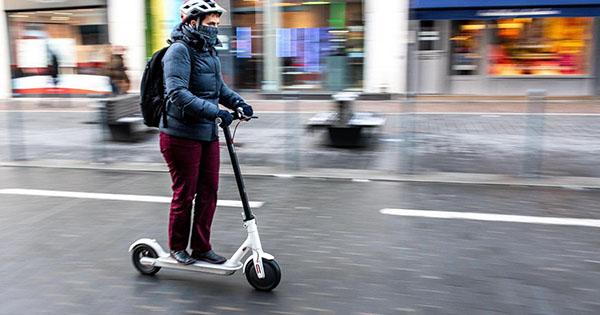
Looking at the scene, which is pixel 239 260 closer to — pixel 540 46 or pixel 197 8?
pixel 197 8

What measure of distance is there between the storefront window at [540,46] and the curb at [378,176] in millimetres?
9882

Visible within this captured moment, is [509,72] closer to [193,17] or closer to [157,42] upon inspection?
[157,42]

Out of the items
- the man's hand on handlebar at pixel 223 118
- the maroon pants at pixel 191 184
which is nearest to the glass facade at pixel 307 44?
the maroon pants at pixel 191 184

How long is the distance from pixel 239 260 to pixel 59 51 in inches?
673

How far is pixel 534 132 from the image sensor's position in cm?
656

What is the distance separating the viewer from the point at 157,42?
669 inches

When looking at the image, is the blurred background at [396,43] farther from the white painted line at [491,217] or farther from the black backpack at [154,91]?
the black backpack at [154,91]

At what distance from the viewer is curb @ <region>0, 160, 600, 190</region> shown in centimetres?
613

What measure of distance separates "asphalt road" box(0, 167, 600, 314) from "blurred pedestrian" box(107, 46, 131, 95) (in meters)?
9.69

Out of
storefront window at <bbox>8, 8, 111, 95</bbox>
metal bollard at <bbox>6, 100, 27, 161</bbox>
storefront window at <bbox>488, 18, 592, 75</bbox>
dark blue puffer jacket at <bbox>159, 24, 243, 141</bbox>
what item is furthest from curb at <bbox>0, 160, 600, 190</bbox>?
storefront window at <bbox>8, 8, 111, 95</bbox>

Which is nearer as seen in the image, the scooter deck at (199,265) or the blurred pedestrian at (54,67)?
the scooter deck at (199,265)

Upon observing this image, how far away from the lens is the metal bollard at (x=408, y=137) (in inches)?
271

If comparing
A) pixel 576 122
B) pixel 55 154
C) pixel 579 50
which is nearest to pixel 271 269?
pixel 55 154

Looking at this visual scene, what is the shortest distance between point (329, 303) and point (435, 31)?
13317 millimetres
